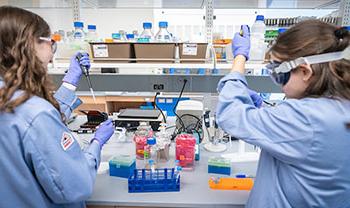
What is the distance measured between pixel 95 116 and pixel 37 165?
108 centimetres

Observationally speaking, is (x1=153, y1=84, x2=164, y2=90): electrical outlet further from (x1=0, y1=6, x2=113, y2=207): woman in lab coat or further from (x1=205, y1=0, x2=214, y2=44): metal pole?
(x1=0, y1=6, x2=113, y2=207): woman in lab coat

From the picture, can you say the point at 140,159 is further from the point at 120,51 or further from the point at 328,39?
the point at 328,39

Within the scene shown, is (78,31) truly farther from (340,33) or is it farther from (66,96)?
(340,33)

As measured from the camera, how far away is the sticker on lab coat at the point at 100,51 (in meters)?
1.36

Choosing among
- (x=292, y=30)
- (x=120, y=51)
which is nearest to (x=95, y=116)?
(x=120, y=51)

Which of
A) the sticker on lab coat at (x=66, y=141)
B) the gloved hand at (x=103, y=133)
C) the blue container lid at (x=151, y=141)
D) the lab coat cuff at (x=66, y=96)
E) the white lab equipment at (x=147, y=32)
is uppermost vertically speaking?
the white lab equipment at (x=147, y=32)

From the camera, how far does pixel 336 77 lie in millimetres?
681

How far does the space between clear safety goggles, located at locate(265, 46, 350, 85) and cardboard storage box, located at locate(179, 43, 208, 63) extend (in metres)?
0.56

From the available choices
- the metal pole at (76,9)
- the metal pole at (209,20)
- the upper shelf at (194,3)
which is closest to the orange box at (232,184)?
the metal pole at (209,20)

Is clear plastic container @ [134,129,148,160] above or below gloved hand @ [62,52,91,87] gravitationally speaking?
below

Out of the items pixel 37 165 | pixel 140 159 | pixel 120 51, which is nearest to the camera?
pixel 37 165

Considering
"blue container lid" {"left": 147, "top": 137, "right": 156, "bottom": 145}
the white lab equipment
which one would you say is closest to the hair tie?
"blue container lid" {"left": 147, "top": 137, "right": 156, "bottom": 145}

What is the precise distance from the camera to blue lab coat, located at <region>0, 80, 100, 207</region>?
2.14 feet

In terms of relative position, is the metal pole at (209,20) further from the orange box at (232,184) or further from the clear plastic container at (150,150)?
the orange box at (232,184)
